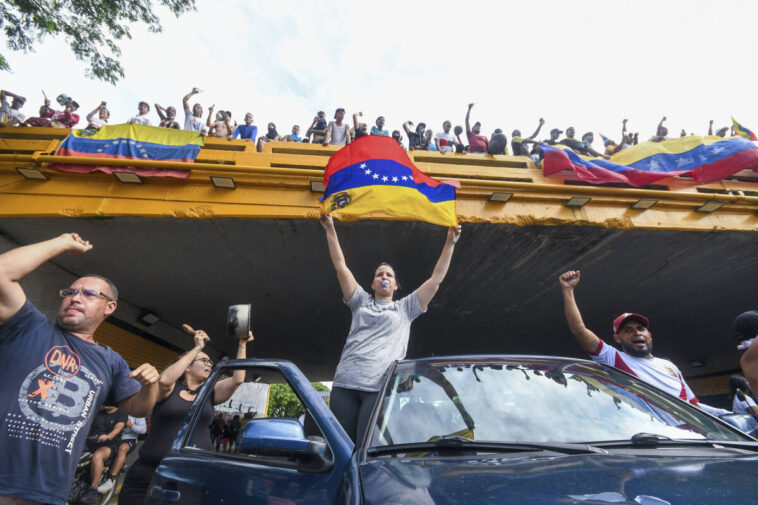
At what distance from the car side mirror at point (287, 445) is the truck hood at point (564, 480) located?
19 cm

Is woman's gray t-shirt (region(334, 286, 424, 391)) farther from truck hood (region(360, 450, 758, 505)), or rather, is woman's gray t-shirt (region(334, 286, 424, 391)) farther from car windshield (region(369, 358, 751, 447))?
truck hood (region(360, 450, 758, 505))

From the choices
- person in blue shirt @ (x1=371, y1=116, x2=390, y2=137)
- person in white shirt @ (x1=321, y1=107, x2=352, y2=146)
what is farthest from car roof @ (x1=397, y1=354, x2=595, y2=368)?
person in blue shirt @ (x1=371, y1=116, x2=390, y2=137)

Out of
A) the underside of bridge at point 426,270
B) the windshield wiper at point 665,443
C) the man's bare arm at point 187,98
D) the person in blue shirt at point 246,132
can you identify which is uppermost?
the man's bare arm at point 187,98

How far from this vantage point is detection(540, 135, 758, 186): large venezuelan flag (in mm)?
5441

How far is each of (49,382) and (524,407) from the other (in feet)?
7.08

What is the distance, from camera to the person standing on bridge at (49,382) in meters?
1.61

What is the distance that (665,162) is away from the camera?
5770 mm

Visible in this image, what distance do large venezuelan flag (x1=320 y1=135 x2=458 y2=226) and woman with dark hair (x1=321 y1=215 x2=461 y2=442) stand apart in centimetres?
80

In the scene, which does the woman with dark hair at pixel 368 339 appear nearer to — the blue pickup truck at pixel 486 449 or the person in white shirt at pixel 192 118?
the blue pickup truck at pixel 486 449

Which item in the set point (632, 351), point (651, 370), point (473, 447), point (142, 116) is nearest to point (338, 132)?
point (142, 116)

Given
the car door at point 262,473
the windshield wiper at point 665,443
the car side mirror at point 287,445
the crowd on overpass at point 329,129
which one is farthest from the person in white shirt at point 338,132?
the windshield wiper at point 665,443

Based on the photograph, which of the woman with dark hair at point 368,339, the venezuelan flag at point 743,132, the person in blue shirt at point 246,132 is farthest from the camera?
the venezuelan flag at point 743,132

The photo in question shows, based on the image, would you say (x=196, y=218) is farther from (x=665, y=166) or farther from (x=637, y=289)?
(x=637, y=289)

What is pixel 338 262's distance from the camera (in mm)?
2926
